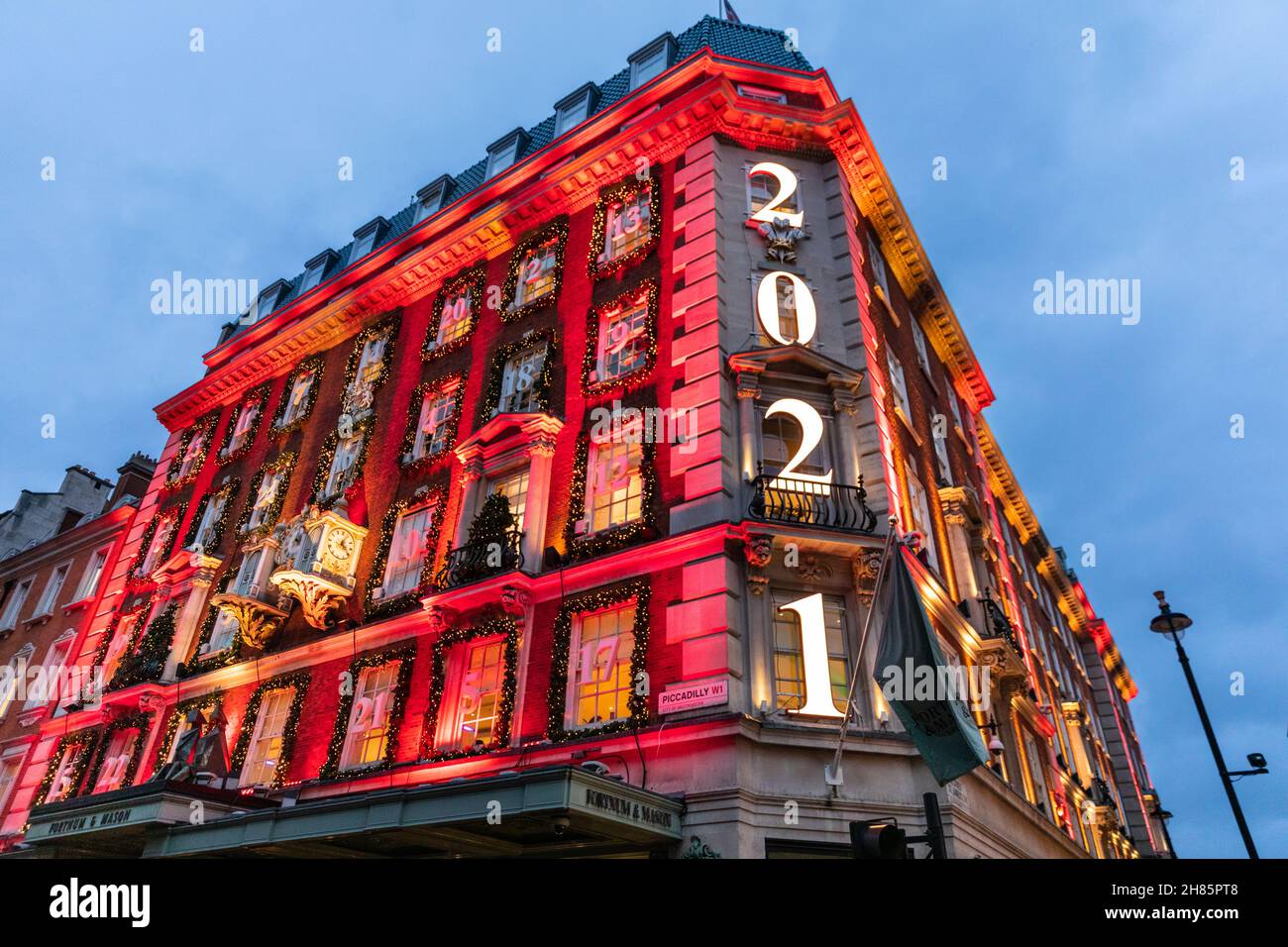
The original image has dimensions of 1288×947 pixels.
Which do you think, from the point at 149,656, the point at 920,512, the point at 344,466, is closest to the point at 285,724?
the point at 149,656

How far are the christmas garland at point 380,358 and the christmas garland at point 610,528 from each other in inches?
392

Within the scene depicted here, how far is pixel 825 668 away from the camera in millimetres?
14523

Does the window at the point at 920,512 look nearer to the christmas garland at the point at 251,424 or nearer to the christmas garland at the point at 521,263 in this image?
the christmas garland at the point at 521,263

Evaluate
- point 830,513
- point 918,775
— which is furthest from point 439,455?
point 918,775

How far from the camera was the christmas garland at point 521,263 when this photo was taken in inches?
908

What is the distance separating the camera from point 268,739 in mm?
20656

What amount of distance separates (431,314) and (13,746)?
68.3ft

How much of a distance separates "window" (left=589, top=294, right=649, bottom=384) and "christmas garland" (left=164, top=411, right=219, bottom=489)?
61.8 feet

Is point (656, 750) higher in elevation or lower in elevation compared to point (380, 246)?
lower

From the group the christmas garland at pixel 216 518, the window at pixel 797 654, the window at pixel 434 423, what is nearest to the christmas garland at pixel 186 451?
the christmas garland at pixel 216 518

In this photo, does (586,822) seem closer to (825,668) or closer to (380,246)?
(825,668)
